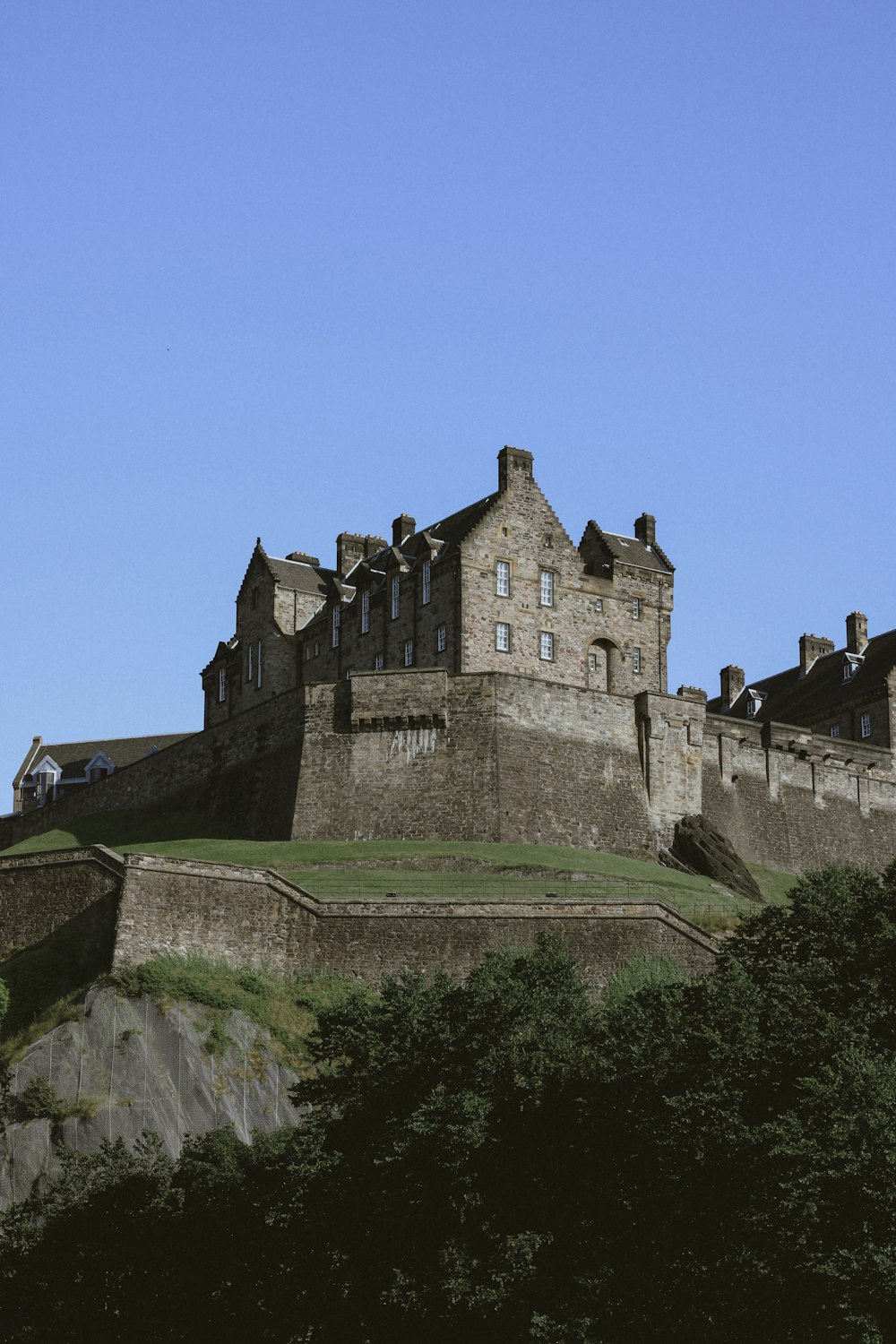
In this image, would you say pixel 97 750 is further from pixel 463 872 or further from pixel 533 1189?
pixel 533 1189

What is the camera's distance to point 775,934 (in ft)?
180

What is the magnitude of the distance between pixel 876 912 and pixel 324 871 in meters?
22.5

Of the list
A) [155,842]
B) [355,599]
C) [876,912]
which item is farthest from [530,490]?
[876,912]

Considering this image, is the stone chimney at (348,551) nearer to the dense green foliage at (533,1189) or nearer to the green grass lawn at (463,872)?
the green grass lawn at (463,872)

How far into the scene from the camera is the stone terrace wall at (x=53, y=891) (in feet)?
204

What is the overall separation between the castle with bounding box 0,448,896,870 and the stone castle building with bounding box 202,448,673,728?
100 millimetres

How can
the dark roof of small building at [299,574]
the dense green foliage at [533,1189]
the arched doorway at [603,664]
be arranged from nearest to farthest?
1. the dense green foliage at [533,1189]
2. the arched doorway at [603,664]
3. the dark roof of small building at [299,574]

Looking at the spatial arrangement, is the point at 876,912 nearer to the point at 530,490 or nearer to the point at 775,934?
the point at 775,934

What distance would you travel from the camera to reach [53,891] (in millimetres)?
63250

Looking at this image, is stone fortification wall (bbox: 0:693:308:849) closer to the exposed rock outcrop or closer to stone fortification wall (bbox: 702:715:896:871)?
the exposed rock outcrop

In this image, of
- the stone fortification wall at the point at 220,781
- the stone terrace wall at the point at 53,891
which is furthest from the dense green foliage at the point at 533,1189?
the stone fortification wall at the point at 220,781

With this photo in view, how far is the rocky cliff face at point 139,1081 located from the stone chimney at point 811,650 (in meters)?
55.5

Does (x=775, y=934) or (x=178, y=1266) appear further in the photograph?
(x=775, y=934)

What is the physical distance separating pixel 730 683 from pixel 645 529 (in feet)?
57.5
